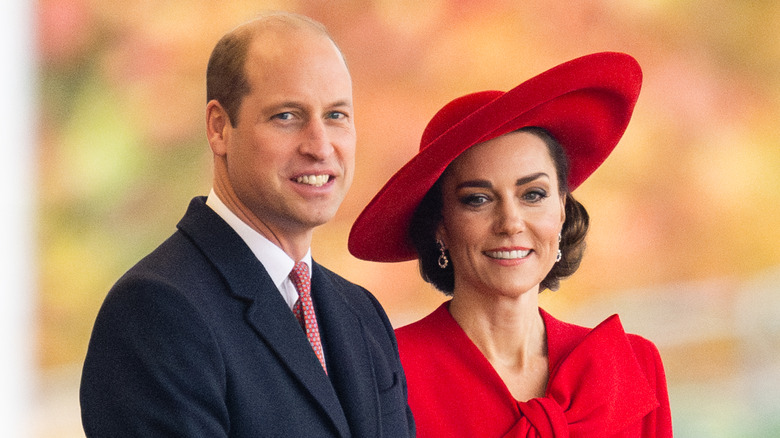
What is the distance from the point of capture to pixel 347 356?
4.93 feet

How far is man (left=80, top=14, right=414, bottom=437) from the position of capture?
4.08ft

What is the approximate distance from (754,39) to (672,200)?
757 millimetres

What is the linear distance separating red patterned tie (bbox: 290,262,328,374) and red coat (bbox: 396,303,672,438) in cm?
56

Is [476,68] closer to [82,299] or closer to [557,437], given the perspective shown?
[82,299]

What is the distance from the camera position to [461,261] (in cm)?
204

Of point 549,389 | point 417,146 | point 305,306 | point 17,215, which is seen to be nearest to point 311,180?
point 305,306

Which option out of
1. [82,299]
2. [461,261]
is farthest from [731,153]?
[82,299]

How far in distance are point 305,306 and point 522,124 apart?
0.70m

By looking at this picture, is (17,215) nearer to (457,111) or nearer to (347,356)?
(457,111)

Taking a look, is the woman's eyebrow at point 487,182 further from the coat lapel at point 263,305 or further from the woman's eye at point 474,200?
the coat lapel at point 263,305

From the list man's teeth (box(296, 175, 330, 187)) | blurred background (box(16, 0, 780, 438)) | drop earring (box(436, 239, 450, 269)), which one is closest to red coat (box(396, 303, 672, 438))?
drop earring (box(436, 239, 450, 269))

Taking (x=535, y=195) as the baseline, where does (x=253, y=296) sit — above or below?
below

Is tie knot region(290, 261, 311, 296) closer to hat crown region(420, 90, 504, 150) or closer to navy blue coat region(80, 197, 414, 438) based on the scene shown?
navy blue coat region(80, 197, 414, 438)

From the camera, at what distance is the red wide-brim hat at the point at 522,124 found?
1.89 metres
